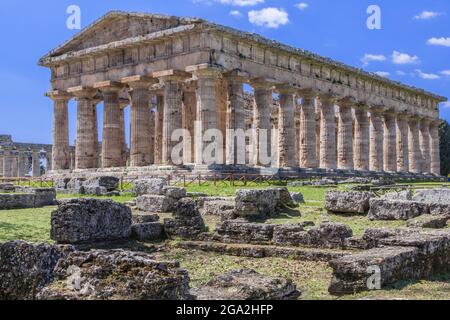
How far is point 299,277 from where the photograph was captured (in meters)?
8.35

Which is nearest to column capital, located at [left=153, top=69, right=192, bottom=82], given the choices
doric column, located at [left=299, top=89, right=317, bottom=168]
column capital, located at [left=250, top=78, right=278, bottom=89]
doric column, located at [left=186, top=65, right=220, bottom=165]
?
doric column, located at [left=186, top=65, right=220, bottom=165]

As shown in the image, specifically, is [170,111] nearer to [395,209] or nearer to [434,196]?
[434,196]

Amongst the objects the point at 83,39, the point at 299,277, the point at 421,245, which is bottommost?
the point at 299,277

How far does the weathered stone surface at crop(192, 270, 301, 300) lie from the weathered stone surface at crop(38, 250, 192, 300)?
0.36 meters

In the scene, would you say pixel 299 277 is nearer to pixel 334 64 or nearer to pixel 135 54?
pixel 135 54

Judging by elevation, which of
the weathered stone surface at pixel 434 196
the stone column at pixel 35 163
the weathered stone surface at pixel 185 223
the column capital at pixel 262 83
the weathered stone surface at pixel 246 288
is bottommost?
the weathered stone surface at pixel 246 288

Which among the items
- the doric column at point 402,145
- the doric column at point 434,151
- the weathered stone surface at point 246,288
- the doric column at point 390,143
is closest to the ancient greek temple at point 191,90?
the doric column at point 390,143

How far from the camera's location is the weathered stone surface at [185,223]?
39.0 ft

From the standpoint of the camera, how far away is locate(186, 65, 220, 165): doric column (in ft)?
103

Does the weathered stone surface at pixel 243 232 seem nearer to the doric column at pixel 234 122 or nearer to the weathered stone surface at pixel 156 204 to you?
the weathered stone surface at pixel 156 204

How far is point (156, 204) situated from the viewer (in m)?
16.9

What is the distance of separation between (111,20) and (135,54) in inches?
137

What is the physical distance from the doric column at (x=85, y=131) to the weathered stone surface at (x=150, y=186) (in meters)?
17.3
